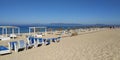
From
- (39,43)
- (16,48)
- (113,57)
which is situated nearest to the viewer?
(113,57)

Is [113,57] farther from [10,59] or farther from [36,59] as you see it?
[10,59]

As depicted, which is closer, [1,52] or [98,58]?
[98,58]

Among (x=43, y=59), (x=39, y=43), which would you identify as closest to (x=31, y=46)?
(x=39, y=43)

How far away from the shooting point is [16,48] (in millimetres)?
9625

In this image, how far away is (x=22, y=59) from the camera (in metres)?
7.14

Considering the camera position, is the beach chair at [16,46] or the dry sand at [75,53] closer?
the dry sand at [75,53]

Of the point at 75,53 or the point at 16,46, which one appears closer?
the point at 75,53

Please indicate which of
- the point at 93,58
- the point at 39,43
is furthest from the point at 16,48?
the point at 93,58

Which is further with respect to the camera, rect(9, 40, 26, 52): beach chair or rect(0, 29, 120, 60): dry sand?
rect(9, 40, 26, 52): beach chair

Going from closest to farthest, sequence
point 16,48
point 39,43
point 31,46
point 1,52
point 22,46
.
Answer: point 1,52 → point 16,48 → point 22,46 → point 31,46 → point 39,43

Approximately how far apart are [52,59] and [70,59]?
0.91 meters

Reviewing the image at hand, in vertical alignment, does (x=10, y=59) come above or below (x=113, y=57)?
below

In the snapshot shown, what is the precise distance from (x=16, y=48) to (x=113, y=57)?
6.39m

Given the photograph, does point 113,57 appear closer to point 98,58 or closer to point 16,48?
point 98,58
